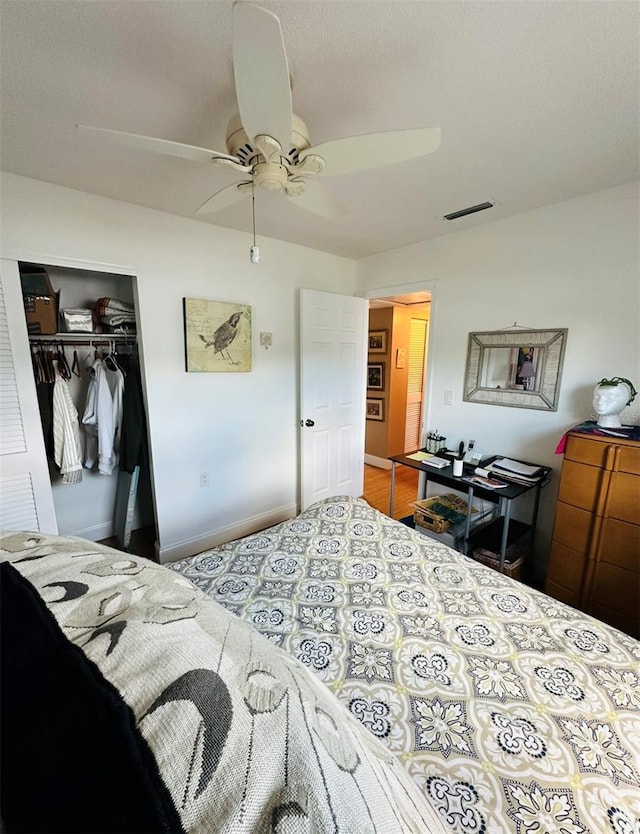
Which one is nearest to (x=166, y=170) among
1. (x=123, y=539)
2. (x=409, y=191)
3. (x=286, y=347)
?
(x=409, y=191)

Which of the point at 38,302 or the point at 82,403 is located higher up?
the point at 38,302

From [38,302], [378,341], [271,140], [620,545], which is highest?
[271,140]

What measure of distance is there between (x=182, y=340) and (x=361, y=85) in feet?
6.04

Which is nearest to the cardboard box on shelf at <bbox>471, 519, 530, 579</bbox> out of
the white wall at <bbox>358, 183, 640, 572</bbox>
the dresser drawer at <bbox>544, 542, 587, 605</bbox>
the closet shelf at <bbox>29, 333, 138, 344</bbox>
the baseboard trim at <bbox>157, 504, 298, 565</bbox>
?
the white wall at <bbox>358, 183, 640, 572</bbox>

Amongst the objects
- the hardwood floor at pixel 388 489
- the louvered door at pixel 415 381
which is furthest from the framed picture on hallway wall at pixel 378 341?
the hardwood floor at pixel 388 489

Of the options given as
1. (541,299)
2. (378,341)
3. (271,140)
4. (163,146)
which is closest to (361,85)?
(271,140)

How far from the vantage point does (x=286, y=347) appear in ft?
10.1

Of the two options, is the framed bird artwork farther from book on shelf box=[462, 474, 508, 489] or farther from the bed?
book on shelf box=[462, 474, 508, 489]

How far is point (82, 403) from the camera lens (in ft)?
8.69

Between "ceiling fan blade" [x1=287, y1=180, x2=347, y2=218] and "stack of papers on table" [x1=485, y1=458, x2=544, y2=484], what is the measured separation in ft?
6.28

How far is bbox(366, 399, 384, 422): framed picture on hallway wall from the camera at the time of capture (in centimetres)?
459

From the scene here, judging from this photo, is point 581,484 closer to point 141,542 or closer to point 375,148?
point 375,148

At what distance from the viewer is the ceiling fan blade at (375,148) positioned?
39.5 inches

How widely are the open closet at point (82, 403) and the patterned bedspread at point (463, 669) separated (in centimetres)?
132
